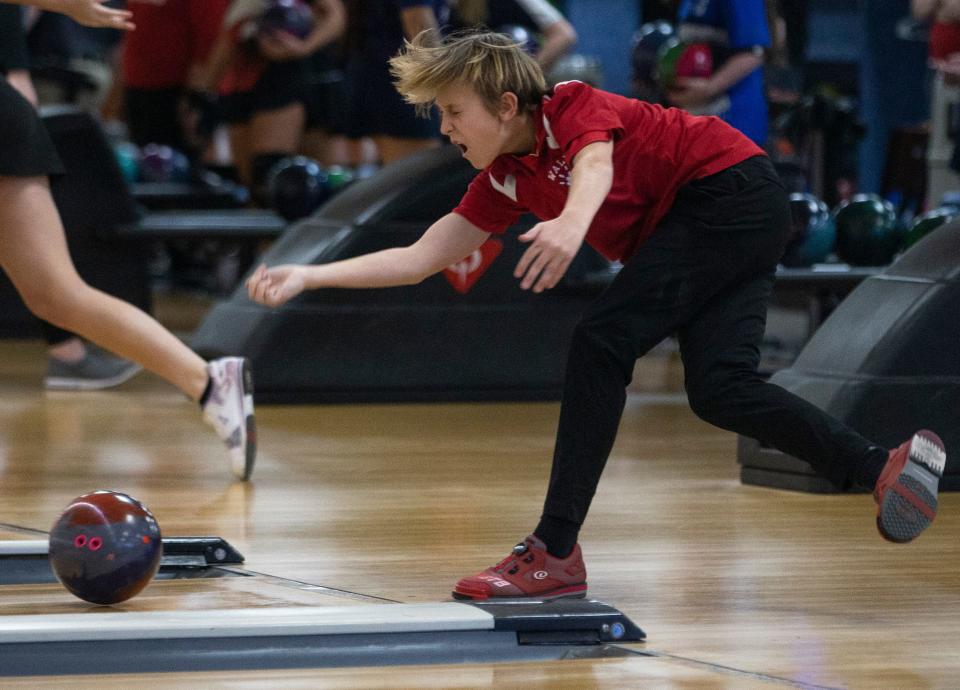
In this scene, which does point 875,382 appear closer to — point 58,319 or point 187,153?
point 58,319

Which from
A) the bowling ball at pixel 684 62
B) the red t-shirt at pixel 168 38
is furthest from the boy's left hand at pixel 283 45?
the bowling ball at pixel 684 62

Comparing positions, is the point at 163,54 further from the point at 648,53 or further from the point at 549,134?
the point at 549,134

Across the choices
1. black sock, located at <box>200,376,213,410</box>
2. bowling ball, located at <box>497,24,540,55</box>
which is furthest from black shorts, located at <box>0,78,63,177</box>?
bowling ball, located at <box>497,24,540,55</box>

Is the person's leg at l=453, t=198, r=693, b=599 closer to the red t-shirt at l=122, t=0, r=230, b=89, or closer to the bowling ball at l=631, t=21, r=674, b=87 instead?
the bowling ball at l=631, t=21, r=674, b=87

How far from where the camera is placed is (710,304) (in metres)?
3.16

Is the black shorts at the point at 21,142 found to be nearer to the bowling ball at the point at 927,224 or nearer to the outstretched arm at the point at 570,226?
the outstretched arm at the point at 570,226

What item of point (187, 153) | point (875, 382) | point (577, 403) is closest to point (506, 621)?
point (577, 403)

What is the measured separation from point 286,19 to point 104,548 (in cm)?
526

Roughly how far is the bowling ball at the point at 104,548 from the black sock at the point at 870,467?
1.25 m

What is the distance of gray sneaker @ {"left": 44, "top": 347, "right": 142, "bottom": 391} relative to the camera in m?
6.11

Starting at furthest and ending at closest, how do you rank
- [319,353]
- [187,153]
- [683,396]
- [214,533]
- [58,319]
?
[187,153] → [683,396] → [319,353] → [58,319] → [214,533]

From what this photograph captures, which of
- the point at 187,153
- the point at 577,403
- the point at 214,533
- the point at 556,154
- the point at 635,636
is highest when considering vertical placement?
the point at 556,154

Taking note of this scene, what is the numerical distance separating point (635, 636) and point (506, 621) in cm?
23

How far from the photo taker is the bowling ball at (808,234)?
5922 mm
